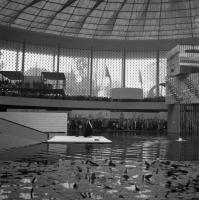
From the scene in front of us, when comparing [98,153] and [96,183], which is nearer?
[96,183]

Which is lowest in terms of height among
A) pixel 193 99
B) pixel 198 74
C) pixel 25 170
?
pixel 25 170

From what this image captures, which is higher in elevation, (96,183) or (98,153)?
(96,183)

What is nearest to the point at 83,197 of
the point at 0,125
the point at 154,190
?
the point at 154,190

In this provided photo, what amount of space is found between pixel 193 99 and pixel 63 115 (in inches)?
736

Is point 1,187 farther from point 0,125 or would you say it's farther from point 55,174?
point 0,125

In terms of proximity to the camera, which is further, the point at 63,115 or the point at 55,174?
the point at 63,115

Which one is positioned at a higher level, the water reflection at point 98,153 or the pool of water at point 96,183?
the pool of water at point 96,183

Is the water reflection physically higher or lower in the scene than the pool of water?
lower

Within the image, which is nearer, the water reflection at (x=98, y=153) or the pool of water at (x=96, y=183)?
the pool of water at (x=96, y=183)

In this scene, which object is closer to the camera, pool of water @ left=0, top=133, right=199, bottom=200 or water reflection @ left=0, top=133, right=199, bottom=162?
pool of water @ left=0, top=133, right=199, bottom=200

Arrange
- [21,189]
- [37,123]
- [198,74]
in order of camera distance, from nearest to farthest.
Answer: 1. [21,189]
2. [37,123]
3. [198,74]

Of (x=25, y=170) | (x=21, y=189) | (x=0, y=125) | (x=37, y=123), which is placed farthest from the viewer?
(x=37, y=123)

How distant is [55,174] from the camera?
10.9 metres

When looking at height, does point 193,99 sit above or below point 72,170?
above
